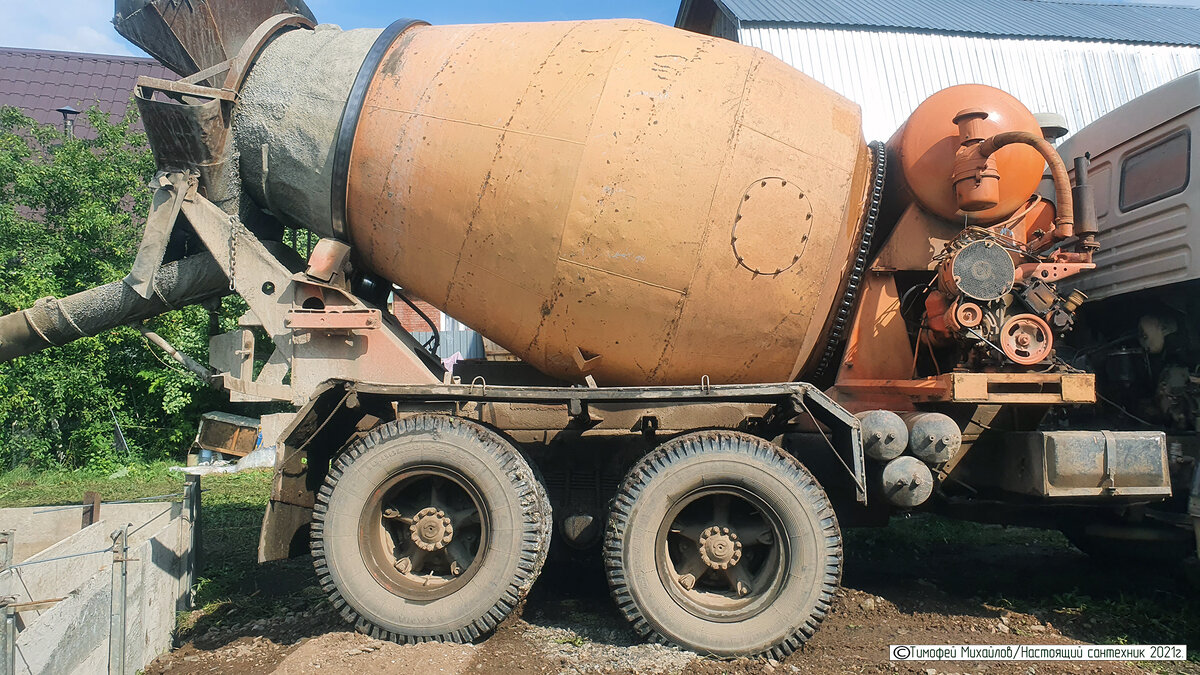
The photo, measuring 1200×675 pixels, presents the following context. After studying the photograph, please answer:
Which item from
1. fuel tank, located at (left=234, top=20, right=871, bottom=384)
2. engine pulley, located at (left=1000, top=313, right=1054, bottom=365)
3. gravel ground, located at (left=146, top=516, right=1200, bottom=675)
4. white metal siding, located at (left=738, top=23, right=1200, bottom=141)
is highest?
white metal siding, located at (left=738, top=23, right=1200, bottom=141)

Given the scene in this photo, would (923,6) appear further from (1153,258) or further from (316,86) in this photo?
(316,86)

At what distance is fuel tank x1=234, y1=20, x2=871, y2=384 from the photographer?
14.3 ft

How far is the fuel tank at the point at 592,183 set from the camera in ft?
14.3

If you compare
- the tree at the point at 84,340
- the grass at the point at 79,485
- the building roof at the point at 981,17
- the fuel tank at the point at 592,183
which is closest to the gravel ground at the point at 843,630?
the fuel tank at the point at 592,183

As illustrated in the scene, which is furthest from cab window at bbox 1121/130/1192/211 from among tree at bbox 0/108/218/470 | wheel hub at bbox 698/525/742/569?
tree at bbox 0/108/218/470

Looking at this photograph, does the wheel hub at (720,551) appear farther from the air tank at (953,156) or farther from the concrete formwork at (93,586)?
the concrete formwork at (93,586)

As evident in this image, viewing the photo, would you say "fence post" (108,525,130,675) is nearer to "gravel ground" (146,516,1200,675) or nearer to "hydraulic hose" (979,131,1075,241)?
"gravel ground" (146,516,1200,675)

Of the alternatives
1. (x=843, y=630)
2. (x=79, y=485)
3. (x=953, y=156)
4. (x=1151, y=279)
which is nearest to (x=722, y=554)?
(x=843, y=630)

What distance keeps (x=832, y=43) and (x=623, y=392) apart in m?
12.1

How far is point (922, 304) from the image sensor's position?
16.0 ft

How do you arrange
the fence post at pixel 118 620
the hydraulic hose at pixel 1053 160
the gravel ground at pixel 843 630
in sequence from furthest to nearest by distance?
the hydraulic hose at pixel 1053 160 → the gravel ground at pixel 843 630 → the fence post at pixel 118 620

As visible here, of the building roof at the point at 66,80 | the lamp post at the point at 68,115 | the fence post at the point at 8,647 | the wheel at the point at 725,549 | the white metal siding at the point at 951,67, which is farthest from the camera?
the building roof at the point at 66,80

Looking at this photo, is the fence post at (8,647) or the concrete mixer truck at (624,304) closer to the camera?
the fence post at (8,647)

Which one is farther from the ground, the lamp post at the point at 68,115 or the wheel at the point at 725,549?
the lamp post at the point at 68,115
